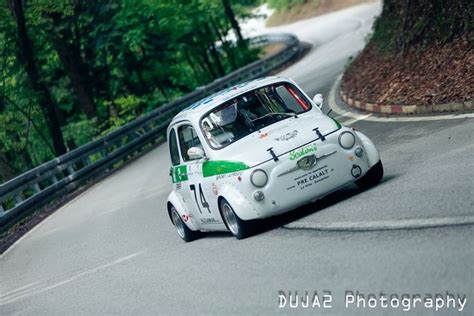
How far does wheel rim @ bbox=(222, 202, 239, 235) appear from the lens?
11094 mm

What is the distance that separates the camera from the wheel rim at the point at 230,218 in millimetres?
11094

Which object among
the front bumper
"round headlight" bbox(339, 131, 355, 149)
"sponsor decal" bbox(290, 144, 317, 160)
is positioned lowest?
the front bumper

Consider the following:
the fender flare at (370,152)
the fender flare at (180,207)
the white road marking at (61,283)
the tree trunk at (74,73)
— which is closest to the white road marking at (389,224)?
the fender flare at (370,152)

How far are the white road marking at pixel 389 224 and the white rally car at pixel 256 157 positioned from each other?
466 millimetres

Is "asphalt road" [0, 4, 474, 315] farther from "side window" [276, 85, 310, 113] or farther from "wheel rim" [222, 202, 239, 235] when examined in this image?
"side window" [276, 85, 310, 113]

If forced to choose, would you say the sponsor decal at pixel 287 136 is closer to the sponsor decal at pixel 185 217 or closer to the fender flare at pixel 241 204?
the fender flare at pixel 241 204

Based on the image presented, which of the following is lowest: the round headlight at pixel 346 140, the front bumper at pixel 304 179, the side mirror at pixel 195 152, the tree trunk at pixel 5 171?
the tree trunk at pixel 5 171

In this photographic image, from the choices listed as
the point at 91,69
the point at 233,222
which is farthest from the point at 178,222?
the point at 91,69

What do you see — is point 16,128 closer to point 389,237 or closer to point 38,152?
point 38,152

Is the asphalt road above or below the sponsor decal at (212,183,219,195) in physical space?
below

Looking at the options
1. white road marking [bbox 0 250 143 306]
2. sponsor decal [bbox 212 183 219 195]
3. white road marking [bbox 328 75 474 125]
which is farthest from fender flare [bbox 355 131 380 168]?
white road marking [bbox 0 250 143 306]

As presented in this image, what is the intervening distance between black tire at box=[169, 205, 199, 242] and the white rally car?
21 mm

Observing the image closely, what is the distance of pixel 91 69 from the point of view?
39.6 meters

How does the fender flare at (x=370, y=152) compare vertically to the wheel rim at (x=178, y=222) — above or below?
above
